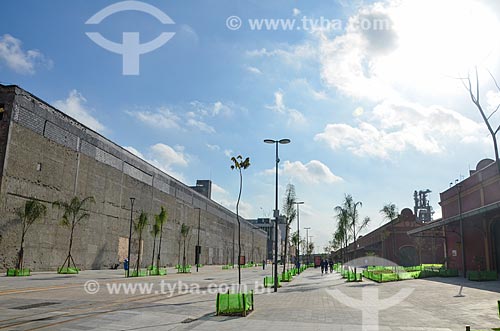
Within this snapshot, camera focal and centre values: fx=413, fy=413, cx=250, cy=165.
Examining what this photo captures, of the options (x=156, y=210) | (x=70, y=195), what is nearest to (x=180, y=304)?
(x=70, y=195)

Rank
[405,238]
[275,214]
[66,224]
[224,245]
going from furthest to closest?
1. [224,245]
2. [405,238]
3. [66,224]
4. [275,214]

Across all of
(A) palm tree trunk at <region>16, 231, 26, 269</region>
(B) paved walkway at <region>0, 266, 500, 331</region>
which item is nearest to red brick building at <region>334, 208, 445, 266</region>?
(A) palm tree trunk at <region>16, 231, 26, 269</region>

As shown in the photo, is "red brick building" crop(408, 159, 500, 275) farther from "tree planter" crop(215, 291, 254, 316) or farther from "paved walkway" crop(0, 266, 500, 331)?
"tree planter" crop(215, 291, 254, 316)

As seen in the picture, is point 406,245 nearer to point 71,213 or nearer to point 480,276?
point 480,276

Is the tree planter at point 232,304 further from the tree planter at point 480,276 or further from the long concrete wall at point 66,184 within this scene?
the long concrete wall at point 66,184

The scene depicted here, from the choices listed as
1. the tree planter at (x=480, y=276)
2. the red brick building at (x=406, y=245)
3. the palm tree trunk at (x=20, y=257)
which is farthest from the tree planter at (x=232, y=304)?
the red brick building at (x=406, y=245)

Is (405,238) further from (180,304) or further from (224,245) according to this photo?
(180,304)

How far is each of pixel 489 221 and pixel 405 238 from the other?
3923 centimetres

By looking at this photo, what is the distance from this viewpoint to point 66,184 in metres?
43.7

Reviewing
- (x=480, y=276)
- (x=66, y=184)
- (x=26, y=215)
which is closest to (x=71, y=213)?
(x=66, y=184)

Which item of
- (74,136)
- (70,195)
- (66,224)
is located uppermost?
(74,136)

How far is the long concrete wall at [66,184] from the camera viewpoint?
3631 cm

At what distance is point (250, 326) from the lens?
12008 mm

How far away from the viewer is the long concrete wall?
36.3 metres
